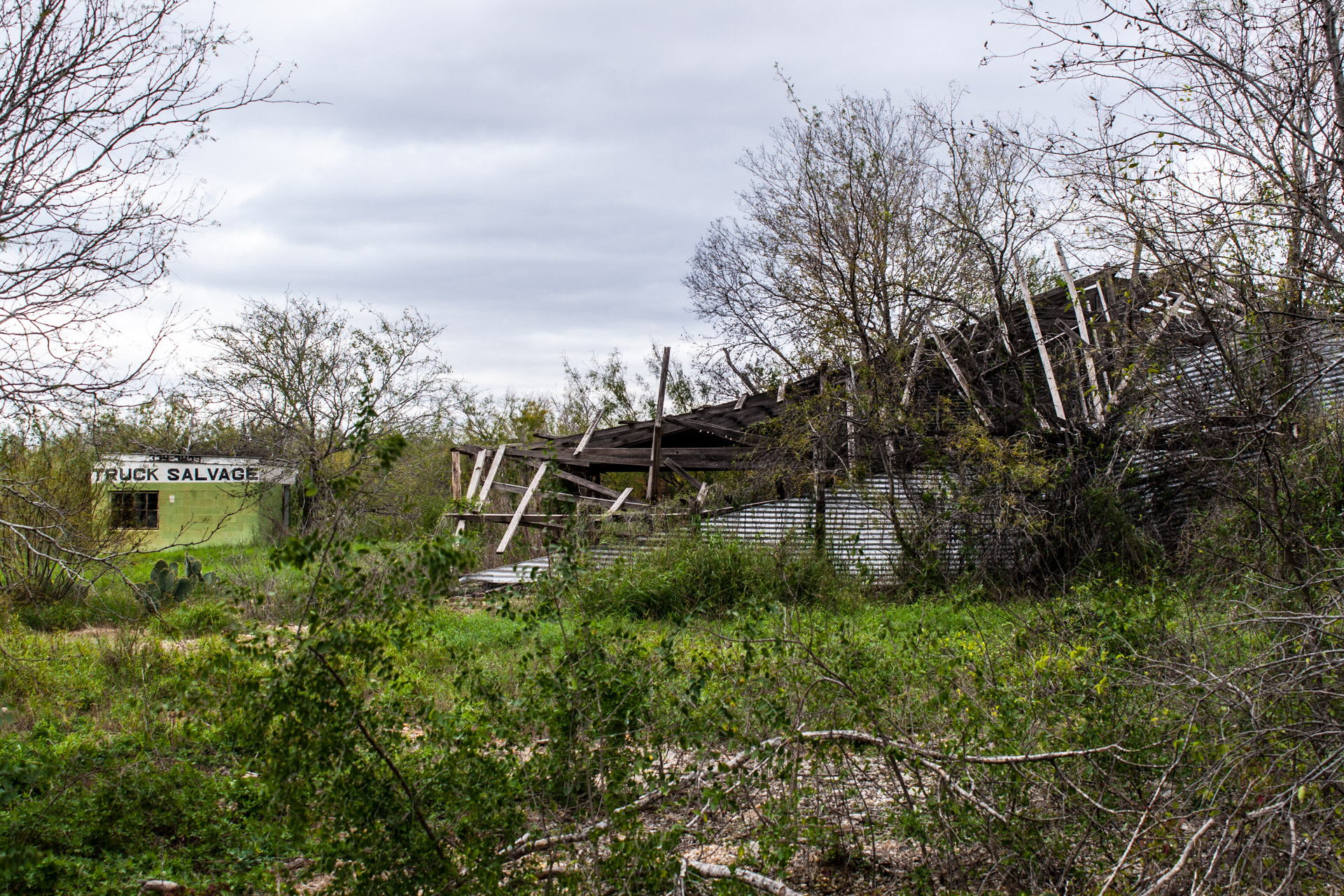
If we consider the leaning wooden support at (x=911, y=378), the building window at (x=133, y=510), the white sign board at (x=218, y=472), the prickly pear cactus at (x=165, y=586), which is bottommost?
the prickly pear cactus at (x=165, y=586)

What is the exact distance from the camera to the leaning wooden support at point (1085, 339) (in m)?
7.49

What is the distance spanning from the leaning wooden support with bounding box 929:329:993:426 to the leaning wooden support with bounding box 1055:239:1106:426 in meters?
1.23

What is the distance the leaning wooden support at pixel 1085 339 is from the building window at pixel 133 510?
12.2m

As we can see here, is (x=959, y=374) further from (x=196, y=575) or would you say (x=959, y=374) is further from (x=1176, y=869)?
(x=196, y=575)

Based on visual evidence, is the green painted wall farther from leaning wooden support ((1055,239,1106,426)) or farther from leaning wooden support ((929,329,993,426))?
leaning wooden support ((1055,239,1106,426))

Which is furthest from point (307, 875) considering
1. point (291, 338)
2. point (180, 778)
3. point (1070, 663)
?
point (291, 338)

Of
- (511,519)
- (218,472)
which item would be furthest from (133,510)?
(218,472)

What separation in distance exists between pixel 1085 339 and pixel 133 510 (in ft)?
46.7

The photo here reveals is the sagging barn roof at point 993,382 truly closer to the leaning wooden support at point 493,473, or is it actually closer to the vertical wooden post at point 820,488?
the leaning wooden support at point 493,473

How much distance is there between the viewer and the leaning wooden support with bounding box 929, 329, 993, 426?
11195mm

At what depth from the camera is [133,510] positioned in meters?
14.2

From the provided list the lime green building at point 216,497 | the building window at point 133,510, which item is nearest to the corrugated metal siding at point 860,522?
the building window at point 133,510

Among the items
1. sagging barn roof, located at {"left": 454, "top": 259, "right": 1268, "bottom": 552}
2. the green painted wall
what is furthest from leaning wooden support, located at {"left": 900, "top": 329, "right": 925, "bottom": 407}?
the green painted wall

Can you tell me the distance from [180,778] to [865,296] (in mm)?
10035
